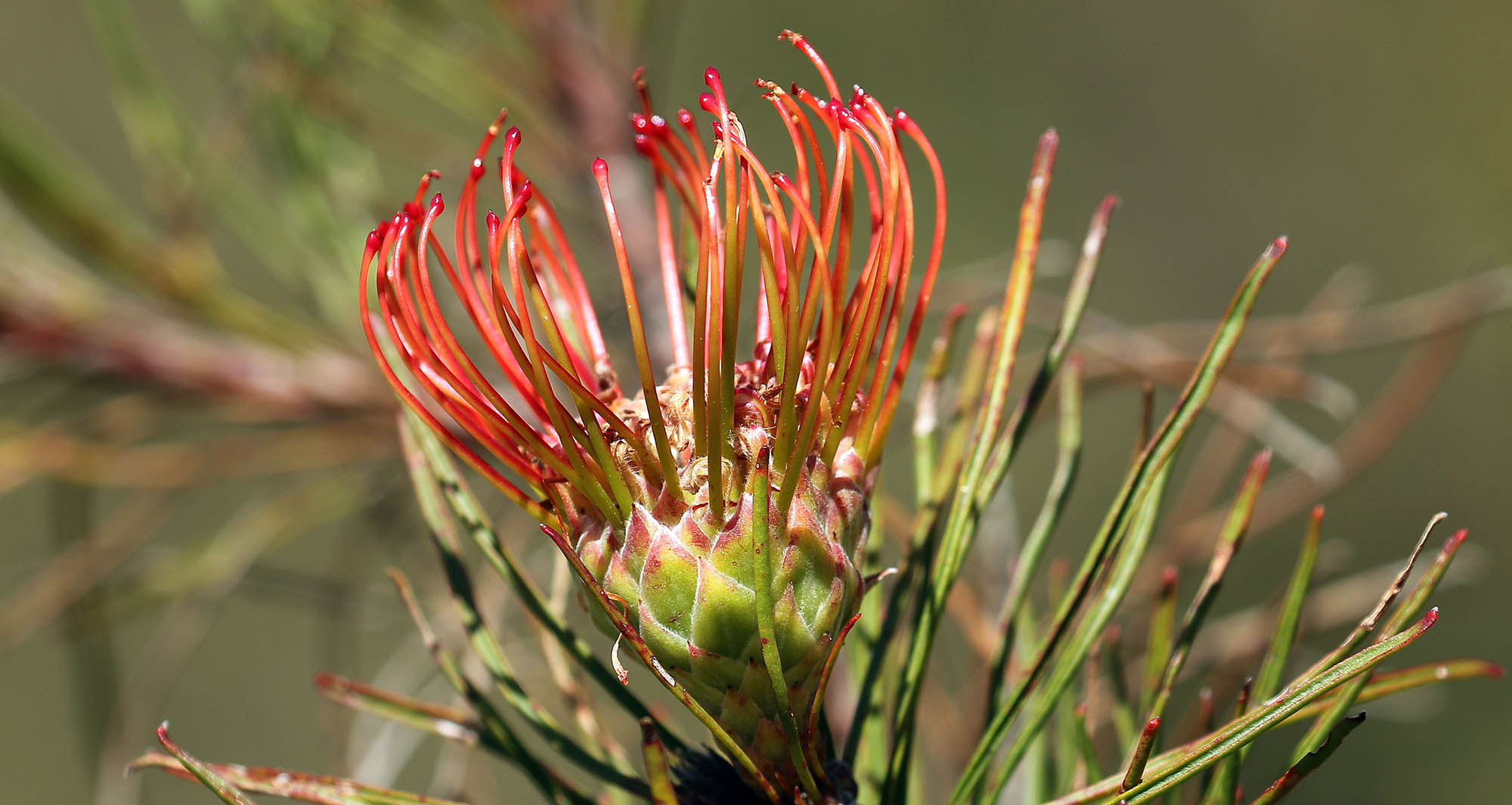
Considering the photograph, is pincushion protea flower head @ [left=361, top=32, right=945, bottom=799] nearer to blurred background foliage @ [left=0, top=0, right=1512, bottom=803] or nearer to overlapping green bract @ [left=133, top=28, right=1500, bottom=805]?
overlapping green bract @ [left=133, top=28, right=1500, bottom=805]

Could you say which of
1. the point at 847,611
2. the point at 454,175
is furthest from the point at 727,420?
the point at 454,175

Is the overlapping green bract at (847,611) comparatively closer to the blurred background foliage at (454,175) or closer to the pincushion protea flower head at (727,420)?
the pincushion protea flower head at (727,420)

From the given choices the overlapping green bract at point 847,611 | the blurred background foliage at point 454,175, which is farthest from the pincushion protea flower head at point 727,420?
the blurred background foliage at point 454,175

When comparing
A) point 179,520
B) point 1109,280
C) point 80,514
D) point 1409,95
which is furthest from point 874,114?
point 179,520

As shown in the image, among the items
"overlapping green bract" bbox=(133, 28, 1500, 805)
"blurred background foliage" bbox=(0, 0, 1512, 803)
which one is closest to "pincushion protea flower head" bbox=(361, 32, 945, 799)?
"overlapping green bract" bbox=(133, 28, 1500, 805)

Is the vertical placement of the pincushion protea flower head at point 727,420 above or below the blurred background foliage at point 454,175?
below
